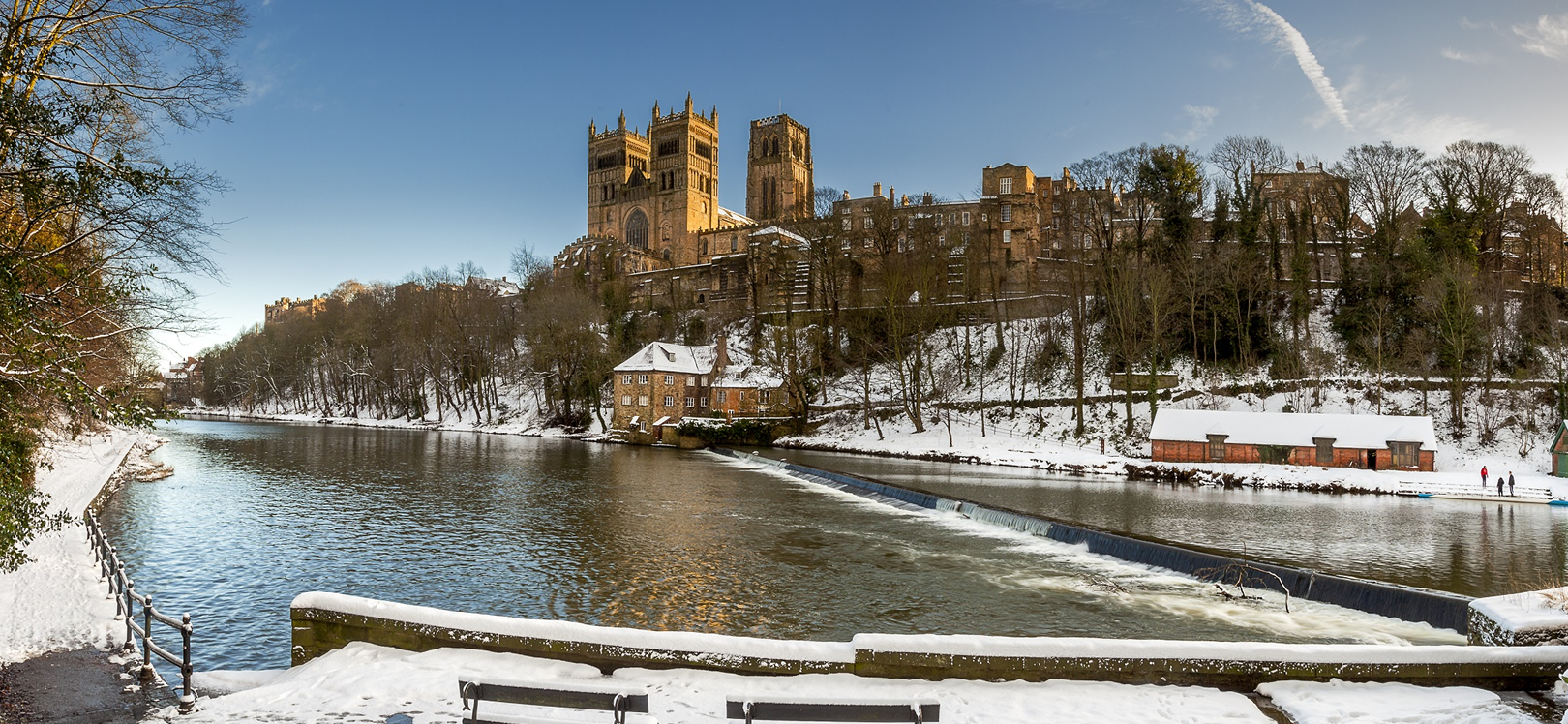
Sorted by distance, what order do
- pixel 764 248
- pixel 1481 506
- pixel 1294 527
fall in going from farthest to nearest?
pixel 764 248, pixel 1481 506, pixel 1294 527

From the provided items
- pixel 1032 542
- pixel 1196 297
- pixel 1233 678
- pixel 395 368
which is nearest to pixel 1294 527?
pixel 1032 542

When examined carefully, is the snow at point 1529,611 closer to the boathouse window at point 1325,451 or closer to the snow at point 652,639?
the snow at point 652,639

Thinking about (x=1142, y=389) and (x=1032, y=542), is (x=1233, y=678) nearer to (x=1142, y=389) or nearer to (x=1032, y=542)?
(x=1032, y=542)

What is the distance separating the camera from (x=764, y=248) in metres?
81.2

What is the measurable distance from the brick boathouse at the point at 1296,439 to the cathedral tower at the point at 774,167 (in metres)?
81.2

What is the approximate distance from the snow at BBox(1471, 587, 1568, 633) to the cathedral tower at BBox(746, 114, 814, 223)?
360 ft

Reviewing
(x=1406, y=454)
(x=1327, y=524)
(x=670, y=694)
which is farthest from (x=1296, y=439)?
(x=670, y=694)

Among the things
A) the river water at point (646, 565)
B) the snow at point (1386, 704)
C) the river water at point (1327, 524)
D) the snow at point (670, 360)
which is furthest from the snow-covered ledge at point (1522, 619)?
the snow at point (670, 360)

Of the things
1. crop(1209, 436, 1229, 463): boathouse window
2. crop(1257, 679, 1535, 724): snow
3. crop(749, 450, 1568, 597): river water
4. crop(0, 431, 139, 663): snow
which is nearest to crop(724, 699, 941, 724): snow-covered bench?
crop(1257, 679, 1535, 724): snow

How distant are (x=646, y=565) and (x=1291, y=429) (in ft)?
119

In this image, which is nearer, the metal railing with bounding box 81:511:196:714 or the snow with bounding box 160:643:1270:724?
the snow with bounding box 160:643:1270:724

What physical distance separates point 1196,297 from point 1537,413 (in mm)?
19233

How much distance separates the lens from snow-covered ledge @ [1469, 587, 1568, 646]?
999cm

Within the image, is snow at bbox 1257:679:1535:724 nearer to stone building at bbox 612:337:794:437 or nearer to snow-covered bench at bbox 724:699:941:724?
snow-covered bench at bbox 724:699:941:724
